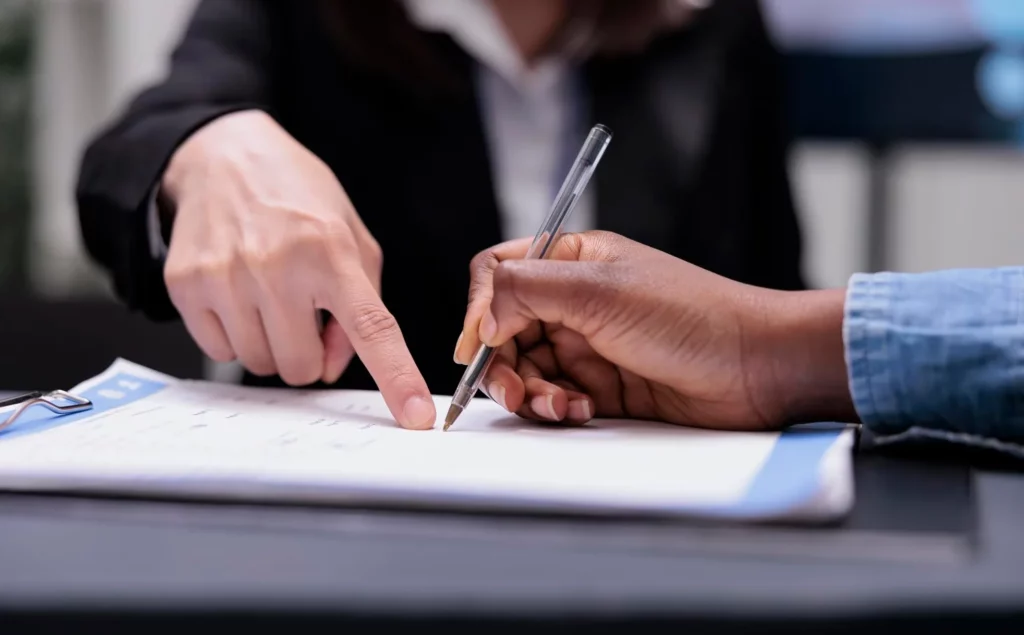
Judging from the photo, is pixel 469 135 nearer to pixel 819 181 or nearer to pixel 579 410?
pixel 579 410

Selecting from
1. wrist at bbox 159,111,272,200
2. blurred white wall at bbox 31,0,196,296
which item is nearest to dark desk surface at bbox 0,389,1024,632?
wrist at bbox 159,111,272,200

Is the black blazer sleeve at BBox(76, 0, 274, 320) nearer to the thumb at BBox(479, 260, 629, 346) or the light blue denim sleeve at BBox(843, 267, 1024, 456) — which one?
the thumb at BBox(479, 260, 629, 346)

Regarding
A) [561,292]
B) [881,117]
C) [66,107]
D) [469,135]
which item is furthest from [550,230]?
[66,107]

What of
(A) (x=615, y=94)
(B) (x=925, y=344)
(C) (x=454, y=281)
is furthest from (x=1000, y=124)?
(B) (x=925, y=344)

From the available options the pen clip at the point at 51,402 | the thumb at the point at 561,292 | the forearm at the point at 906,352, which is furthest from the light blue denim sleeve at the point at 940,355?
the pen clip at the point at 51,402

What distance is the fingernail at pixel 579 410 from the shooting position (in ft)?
1.53

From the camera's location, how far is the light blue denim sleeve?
40 centimetres

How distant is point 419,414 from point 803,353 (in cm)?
18

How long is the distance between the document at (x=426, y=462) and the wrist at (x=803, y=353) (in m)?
0.02

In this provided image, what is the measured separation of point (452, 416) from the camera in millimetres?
460

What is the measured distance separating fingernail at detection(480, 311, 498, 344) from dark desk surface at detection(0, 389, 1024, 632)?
0.16m

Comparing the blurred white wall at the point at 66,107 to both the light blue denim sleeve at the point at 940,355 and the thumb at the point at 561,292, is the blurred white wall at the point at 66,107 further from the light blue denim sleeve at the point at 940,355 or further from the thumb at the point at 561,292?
the light blue denim sleeve at the point at 940,355

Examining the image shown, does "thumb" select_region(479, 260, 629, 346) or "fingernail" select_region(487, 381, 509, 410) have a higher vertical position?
"thumb" select_region(479, 260, 629, 346)

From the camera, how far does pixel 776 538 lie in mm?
283
